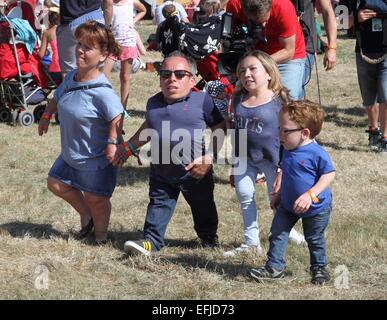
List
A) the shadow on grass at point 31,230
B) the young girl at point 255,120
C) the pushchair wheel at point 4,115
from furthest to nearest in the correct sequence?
the pushchair wheel at point 4,115
the shadow on grass at point 31,230
the young girl at point 255,120

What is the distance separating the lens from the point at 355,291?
15.6ft

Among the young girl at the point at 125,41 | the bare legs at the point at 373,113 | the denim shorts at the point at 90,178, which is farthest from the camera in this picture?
the young girl at the point at 125,41

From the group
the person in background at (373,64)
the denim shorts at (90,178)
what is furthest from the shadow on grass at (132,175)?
the person in background at (373,64)

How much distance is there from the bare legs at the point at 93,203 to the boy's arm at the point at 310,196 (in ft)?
5.16

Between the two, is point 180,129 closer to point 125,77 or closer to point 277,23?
point 277,23

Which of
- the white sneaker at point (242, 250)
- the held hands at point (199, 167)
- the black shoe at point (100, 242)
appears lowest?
the black shoe at point (100, 242)

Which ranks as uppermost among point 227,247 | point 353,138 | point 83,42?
point 83,42

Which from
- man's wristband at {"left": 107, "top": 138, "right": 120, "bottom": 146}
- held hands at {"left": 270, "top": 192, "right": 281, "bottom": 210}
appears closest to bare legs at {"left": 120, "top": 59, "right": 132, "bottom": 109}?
man's wristband at {"left": 107, "top": 138, "right": 120, "bottom": 146}

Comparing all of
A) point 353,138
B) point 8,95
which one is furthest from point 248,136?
point 8,95

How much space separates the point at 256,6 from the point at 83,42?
116cm

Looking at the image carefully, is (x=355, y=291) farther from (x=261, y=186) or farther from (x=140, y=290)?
(x=261, y=186)

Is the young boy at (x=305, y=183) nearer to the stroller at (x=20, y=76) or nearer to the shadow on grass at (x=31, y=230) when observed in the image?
the shadow on grass at (x=31, y=230)

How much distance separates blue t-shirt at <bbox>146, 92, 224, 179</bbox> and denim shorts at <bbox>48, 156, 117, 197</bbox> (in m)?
0.40

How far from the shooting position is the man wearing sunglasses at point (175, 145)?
5.39m
